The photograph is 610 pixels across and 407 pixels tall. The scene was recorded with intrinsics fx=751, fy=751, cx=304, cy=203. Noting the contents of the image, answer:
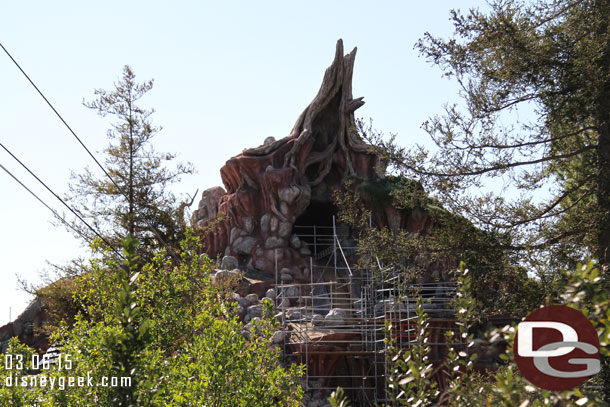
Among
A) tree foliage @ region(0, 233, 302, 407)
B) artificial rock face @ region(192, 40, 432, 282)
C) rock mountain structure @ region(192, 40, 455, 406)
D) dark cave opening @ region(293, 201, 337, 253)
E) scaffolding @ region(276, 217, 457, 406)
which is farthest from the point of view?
dark cave opening @ region(293, 201, 337, 253)

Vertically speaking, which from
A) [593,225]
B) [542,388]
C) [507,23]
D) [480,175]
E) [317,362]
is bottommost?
[317,362]

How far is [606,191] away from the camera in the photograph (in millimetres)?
10625

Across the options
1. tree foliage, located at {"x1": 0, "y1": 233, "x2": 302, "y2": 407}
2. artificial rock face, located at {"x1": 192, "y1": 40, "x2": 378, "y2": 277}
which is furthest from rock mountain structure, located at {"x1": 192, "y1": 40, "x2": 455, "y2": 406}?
tree foliage, located at {"x1": 0, "y1": 233, "x2": 302, "y2": 407}

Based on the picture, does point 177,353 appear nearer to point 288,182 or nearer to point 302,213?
point 288,182

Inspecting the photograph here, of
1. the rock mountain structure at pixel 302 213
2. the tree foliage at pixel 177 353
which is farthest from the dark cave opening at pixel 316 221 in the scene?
the tree foliage at pixel 177 353

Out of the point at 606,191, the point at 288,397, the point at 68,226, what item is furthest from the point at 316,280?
the point at 288,397

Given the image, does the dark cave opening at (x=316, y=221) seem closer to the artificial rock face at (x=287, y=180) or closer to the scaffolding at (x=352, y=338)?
the artificial rock face at (x=287, y=180)

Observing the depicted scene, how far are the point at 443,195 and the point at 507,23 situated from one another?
8.91 ft

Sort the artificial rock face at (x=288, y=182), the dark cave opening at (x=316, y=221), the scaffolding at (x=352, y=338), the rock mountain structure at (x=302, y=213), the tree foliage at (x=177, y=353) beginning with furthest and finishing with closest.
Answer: the dark cave opening at (x=316, y=221), the artificial rock face at (x=288, y=182), the rock mountain structure at (x=302, y=213), the scaffolding at (x=352, y=338), the tree foliage at (x=177, y=353)

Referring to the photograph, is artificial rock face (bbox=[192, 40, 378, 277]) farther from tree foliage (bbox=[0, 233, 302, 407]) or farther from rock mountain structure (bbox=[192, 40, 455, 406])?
tree foliage (bbox=[0, 233, 302, 407])

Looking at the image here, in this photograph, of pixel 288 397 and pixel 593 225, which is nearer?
pixel 288 397

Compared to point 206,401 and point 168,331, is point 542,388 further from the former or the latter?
point 168,331

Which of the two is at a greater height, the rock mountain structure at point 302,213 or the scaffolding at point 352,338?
the rock mountain structure at point 302,213

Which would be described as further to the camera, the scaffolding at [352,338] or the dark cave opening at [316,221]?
the dark cave opening at [316,221]
